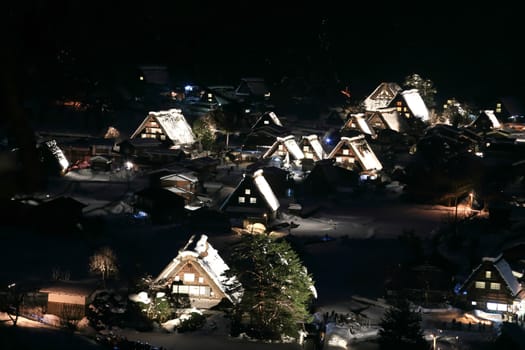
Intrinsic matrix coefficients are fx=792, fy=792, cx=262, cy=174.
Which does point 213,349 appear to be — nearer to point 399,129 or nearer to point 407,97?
point 399,129

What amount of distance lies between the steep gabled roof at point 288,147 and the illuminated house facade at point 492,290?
532 inches

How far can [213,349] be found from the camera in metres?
10.7

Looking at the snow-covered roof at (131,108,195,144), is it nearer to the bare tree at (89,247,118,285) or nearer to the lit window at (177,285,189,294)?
the bare tree at (89,247,118,285)

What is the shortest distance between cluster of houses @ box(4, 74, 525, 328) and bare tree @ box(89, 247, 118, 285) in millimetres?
1281

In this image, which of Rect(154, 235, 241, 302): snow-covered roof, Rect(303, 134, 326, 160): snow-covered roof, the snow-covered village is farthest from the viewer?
Rect(303, 134, 326, 160): snow-covered roof

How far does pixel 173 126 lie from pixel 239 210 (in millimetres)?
9533

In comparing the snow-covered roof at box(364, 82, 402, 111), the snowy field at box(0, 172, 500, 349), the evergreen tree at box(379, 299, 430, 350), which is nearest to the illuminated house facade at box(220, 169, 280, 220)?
the snowy field at box(0, 172, 500, 349)

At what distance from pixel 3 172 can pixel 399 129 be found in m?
29.4

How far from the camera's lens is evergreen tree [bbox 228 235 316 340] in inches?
453

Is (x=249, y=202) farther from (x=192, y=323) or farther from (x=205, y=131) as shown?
(x=205, y=131)

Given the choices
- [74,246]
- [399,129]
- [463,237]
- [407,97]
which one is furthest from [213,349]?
[407,97]

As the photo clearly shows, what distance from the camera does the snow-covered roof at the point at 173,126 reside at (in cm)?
2778

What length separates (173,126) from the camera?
28.2 metres

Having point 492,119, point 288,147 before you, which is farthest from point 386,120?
point 288,147
